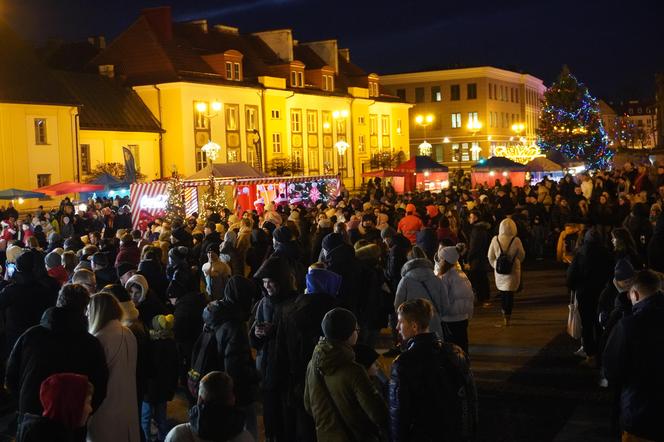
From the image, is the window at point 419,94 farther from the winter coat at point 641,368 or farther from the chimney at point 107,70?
the winter coat at point 641,368

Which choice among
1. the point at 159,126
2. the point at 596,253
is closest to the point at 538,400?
the point at 596,253

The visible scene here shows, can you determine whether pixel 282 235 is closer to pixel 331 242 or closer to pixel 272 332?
pixel 331 242

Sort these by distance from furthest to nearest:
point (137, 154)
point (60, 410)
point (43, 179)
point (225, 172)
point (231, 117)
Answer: point (231, 117)
point (137, 154)
point (43, 179)
point (225, 172)
point (60, 410)

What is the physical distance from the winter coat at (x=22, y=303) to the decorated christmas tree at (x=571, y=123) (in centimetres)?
5369

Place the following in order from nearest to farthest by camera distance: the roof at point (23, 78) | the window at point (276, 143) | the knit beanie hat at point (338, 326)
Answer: the knit beanie hat at point (338, 326)
the roof at point (23, 78)
the window at point (276, 143)

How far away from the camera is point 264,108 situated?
4997 centimetres

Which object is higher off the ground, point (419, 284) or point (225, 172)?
point (225, 172)

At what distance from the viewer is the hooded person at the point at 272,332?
21.7 ft

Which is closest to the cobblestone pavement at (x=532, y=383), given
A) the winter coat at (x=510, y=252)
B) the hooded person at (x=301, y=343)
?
the winter coat at (x=510, y=252)

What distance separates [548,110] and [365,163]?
13.6 meters

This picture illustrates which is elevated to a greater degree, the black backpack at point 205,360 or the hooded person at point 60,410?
the hooded person at point 60,410

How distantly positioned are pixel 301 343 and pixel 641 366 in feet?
7.87

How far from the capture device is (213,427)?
4156mm

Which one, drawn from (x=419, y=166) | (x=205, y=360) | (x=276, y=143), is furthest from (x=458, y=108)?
(x=205, y=360)
